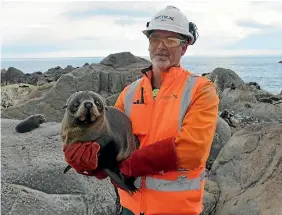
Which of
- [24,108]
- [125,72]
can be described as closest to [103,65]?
[125,72]

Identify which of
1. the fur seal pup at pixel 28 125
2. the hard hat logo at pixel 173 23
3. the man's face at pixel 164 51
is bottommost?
the fur seal pup at pixel 28 125

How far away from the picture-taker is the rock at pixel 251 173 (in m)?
6.92

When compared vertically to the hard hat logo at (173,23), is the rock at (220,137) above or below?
below

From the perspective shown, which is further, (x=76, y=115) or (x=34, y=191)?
(x=34, y=191)

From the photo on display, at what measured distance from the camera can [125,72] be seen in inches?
745

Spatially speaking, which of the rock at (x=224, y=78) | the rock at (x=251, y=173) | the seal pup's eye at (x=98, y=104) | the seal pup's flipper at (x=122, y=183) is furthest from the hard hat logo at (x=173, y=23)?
the rock at (x=224, y=78)

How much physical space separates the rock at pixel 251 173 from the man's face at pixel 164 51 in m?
3.44

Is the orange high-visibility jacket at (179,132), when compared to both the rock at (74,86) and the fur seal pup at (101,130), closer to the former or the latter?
the fur seal pup at (101,130)

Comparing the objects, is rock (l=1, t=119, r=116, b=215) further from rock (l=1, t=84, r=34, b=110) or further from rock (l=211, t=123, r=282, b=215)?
rock (l=1, t=84, r=34, b=110)

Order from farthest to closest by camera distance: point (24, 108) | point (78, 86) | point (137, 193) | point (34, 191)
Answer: point (78, 86) → point (24, 108) → point (34, 191) → point (137, 193)

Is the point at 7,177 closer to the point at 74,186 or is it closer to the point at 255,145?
the point at 74,186

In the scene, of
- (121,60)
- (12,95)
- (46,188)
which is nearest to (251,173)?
(46,188)

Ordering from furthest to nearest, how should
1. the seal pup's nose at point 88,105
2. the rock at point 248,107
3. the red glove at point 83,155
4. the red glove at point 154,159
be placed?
the rock at point 248,107, the seal pup's nose at point 88,105, the red glove at point 83,155, the red glove at point 154,159

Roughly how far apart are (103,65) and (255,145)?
40.7ft
